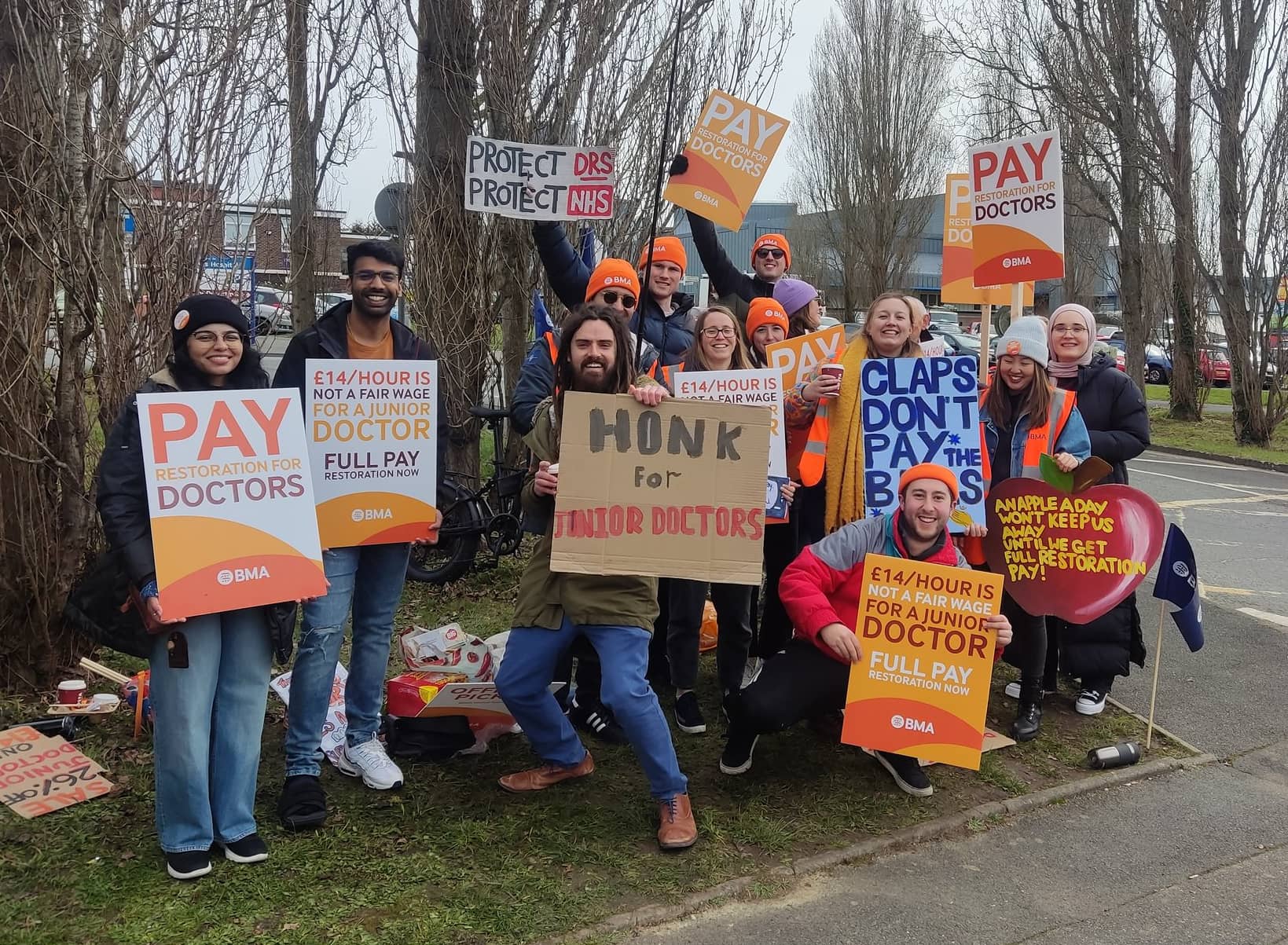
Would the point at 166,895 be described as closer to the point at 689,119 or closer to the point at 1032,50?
the point at 689,119

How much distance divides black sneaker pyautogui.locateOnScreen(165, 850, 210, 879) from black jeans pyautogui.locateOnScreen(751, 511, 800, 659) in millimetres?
2647

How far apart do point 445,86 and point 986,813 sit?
19.4ft

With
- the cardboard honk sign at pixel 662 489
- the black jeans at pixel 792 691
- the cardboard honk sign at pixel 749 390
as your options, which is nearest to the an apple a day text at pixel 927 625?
the black jeans at pixel 792 691

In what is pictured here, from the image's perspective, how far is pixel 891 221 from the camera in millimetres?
31484

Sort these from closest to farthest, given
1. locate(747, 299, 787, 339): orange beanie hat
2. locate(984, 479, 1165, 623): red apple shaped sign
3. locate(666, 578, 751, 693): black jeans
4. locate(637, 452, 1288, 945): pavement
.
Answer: locate(637, 452, 1288, 945): pavement
locate(666, 578, 751, 693): black jeans
locate(984, 479, 1165, 623): red apple shaped sign
locate(747, 299, 787, 339): orange beanie hat

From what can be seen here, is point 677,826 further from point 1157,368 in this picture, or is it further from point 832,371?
point 1157,368

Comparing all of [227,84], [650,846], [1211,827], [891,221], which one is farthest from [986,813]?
[891,221]

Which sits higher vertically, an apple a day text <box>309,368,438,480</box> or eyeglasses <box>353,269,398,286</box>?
eyeglasses <box>353,269,398,286</box>

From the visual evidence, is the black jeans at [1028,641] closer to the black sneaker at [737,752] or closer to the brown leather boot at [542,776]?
the black sneaker at [737,752]

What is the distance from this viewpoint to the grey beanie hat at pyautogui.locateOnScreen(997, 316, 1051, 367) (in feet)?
16.0

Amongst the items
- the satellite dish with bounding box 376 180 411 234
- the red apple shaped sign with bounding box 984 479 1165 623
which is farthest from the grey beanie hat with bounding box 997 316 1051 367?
the satellite dish with bounding box 376 180 411 234

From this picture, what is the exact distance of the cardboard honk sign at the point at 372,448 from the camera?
3.91 meters

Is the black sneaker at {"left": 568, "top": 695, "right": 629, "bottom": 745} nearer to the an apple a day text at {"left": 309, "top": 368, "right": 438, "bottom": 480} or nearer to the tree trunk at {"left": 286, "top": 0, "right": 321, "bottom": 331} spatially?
the an apple a day text at {"left": 309, "top": 368, "right": 438, "bottom": 480}

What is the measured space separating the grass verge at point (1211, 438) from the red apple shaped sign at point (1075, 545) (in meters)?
12.1
